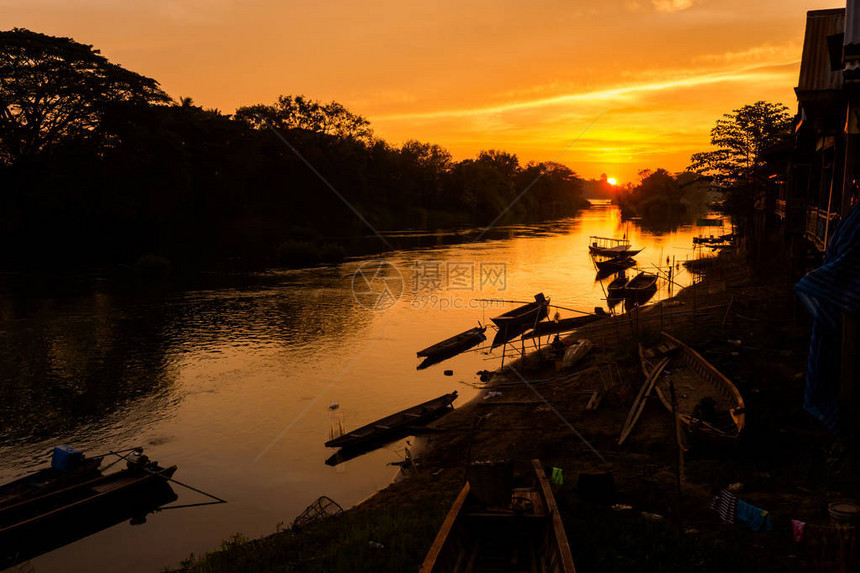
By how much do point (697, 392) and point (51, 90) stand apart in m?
74.7

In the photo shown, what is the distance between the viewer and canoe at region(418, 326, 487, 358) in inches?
1244

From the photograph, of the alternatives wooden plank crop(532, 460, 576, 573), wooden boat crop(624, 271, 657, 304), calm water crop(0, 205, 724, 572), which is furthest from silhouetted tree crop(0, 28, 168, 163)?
wooden plank crop(532, 460, 576, 573)

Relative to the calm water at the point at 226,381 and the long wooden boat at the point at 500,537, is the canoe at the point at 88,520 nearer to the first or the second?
the calm water at the point at 226,381

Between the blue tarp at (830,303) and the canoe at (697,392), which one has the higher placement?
the blue tarp at (830,303)

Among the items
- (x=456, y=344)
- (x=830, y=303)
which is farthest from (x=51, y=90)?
(x=830, y=303)

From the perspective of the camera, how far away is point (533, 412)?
20391mm

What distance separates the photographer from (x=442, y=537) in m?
9.15

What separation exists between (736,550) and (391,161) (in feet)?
452

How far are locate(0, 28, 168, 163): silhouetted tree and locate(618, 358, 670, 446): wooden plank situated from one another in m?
72.5

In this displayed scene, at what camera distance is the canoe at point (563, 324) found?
3491cm

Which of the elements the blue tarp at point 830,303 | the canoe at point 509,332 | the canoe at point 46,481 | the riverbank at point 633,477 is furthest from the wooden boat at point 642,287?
the canoe at point 46,481

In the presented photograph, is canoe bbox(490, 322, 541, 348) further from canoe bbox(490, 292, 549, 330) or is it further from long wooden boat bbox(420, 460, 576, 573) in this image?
long wooden boat bbox(420, 460, 576, 573)

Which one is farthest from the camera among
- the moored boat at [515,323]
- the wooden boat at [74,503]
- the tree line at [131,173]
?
the tree line at [131,173]

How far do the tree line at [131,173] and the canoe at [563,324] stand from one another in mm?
42356
